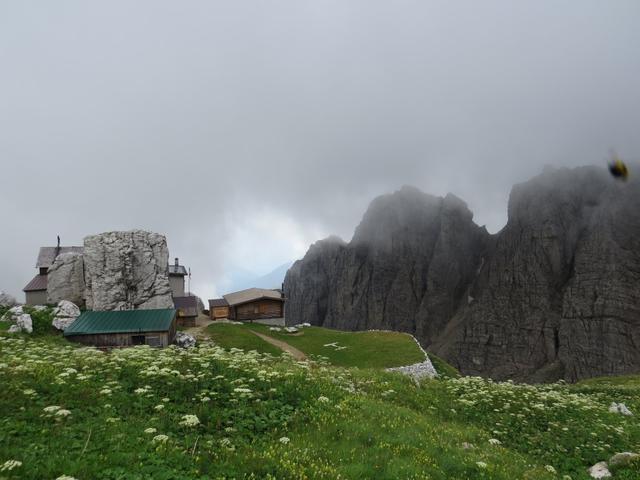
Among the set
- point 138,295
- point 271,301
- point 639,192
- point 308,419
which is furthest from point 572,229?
point 308,419

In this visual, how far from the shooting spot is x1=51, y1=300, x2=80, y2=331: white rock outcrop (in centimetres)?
4594

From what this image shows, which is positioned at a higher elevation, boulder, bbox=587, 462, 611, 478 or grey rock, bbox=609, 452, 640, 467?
grey rock, bbox=609, 452, 640, 467

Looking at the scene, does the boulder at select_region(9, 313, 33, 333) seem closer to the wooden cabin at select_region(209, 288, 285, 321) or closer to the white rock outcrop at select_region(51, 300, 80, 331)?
the white rock outcrop at select_region(51, 300, 80, 331)

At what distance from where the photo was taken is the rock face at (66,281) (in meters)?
61.7

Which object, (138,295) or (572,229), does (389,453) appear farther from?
(572,229)

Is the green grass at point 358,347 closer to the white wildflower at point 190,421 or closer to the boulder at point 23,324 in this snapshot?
the boulder at point 23,324

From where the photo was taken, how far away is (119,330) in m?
43.7

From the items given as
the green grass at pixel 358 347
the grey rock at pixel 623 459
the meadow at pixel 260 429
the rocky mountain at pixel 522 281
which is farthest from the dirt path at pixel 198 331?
the rocky mountain at pixel 522 281

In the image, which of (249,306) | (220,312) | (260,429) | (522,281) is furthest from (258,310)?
(522,281)

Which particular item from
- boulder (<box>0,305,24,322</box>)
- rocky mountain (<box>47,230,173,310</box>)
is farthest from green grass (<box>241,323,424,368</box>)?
boulder (<box>0,305,24,322</box>)

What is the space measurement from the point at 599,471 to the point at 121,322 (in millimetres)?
46798

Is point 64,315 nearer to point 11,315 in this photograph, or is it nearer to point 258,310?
point 11,315

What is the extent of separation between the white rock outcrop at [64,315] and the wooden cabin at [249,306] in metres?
25.1

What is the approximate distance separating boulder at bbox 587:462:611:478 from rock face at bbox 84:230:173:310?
193 feet
